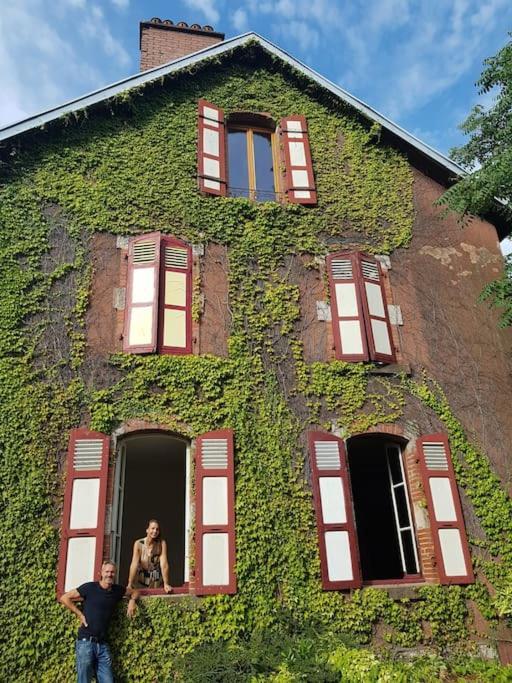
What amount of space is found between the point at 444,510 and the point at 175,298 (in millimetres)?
4616

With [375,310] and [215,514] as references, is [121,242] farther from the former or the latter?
[215,514]

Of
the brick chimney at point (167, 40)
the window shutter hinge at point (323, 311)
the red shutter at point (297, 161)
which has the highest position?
the brick chimney at point (167, 40)

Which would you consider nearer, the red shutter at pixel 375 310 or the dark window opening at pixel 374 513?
the red shutter at pixel 375 310

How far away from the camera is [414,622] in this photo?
682cm

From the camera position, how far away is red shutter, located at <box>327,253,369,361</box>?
8234 millimetres

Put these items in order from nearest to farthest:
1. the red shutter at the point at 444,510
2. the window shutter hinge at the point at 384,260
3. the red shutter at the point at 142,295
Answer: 1. the red shutter at the point at 444,510
2. the red shutter at the point at 142,295
3. the window shutter hinge at the point at 384,260

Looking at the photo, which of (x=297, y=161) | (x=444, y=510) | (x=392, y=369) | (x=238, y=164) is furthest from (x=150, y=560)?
(x=297, y=161)

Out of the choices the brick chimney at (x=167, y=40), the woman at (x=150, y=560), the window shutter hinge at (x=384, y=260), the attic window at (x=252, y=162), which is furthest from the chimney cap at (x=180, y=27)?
the woman at (x=150, y=560)

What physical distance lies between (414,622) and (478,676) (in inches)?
33.1

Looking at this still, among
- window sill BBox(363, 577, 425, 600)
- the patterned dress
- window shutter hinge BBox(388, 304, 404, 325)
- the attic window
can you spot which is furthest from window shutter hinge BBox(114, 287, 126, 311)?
window sill BBox(363, 577, 425, 600)

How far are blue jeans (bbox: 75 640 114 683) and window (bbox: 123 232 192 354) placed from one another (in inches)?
138

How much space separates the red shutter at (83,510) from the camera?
6336mm

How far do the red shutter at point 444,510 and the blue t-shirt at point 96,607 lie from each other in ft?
13.0

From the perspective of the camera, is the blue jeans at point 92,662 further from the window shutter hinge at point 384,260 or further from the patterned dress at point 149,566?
the window shutter hinge at point 384,260
